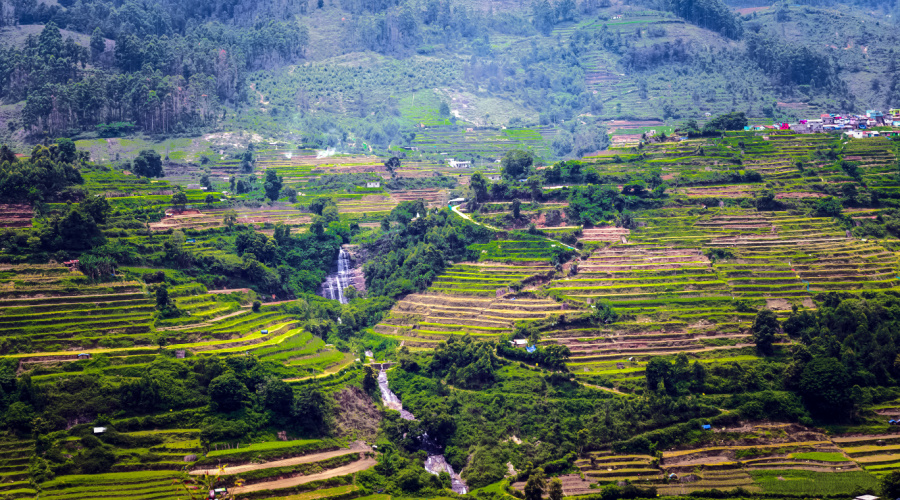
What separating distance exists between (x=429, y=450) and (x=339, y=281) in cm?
2226

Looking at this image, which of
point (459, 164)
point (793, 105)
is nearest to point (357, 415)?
point (459, 164)

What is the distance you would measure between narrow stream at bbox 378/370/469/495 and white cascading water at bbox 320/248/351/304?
513 inches

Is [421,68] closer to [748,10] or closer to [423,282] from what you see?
[748,10]

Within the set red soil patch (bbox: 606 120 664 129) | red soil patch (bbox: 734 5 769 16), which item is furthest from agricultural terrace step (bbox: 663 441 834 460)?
red soil patch (bbox: 734 5 769 16)

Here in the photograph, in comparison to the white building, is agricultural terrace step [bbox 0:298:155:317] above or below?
above

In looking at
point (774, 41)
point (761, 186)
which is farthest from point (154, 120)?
point (774, 41)

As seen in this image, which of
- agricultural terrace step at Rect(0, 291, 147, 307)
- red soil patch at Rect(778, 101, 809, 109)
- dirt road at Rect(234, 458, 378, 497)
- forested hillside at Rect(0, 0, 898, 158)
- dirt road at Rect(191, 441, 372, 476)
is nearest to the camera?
dirt road at Rect(234, 458, 378, 497)

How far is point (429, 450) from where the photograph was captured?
46438mm

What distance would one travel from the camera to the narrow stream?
1715 inches

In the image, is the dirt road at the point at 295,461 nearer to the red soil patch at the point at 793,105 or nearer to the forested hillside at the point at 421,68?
the forested hillside at the point at 421,68

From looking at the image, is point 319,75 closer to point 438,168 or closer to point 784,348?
point 438,168

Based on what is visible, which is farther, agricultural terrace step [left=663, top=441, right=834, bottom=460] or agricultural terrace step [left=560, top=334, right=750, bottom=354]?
agricultural terrace step [left=560, top=334, right=750, bottom=354]

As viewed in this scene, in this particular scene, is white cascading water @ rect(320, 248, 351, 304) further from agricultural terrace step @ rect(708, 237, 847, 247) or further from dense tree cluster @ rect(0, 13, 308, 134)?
agricultural terrace step @ rect(708, 237, 847, 247)

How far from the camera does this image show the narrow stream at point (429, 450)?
4356cm
